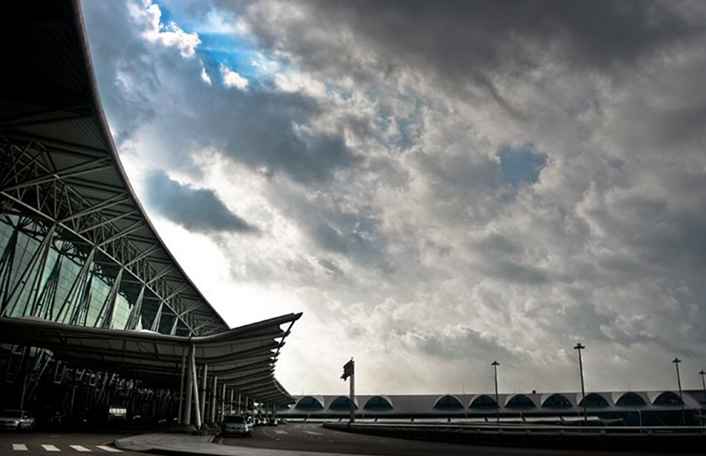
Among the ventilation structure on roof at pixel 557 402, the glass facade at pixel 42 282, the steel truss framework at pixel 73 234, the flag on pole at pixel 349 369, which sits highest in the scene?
the steel truss framework at pixel 73 234

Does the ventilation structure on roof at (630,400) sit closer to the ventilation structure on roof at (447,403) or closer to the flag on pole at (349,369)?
the ventilation structure on roof at (447,403)

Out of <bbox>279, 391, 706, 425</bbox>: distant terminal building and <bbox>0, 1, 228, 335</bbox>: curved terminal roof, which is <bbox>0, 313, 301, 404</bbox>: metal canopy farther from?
<bbox>279, 391, 706, 425</bbox>: distant terminal building

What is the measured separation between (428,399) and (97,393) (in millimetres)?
106437

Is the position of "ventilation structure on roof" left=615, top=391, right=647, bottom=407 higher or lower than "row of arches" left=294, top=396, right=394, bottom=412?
higher

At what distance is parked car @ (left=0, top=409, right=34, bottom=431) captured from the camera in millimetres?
33344

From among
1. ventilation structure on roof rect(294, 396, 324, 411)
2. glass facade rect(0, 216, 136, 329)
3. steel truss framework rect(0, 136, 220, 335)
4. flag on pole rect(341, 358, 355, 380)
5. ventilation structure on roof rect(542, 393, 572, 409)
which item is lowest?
ventilation structure on roof rect(294, 396, 324, 411)

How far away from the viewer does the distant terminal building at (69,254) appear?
3095 centimetres

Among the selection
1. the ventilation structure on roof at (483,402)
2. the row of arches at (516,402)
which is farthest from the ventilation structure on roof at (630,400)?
the ventilation structure on roof at (483,402)

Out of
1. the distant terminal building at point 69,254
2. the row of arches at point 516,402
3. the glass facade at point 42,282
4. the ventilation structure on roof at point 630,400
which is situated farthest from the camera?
the ventilation structure on roof at point 630,400

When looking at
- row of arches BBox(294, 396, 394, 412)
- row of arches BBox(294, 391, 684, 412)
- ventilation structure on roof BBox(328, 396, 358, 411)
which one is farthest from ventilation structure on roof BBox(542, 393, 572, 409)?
ventilation structure on roof BBox(328, 396, 358, 411)

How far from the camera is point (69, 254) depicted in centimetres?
5300

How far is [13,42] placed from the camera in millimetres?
28859

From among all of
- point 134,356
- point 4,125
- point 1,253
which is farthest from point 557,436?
point 1,253

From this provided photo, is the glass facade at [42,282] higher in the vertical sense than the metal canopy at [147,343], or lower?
higher
